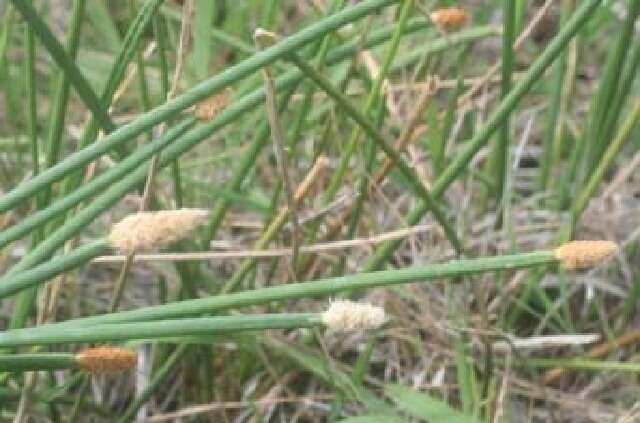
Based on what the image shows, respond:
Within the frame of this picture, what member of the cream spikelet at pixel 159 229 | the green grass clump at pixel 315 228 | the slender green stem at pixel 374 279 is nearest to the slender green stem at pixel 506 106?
the green grass clump at pixel 315 228

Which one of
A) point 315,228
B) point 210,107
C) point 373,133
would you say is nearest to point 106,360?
point 210,107

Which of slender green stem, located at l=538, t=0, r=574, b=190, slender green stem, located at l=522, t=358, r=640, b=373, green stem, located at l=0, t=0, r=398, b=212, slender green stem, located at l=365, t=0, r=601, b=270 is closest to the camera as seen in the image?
green stem, located at l=0, t=0, r=398, b=212

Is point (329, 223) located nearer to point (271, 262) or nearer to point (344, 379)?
point (271, 262)

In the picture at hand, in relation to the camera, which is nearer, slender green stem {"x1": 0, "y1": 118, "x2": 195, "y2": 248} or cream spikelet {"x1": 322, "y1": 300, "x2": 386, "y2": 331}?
cream spikelet {"x1": 322, "y1": 300, "x2": 386, "y2": 331}

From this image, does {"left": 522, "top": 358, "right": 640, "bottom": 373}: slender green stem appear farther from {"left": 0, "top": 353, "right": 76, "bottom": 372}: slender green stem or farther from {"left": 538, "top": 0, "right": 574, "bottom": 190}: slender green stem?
{"left": 0, "top": 353, "right": 76, "bottom": 372}: slender green stem

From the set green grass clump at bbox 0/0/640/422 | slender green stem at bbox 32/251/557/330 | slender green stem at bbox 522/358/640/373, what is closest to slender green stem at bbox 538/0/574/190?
green grass clump at bbox 0/0/640/422

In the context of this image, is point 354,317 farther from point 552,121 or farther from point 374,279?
point 552,121

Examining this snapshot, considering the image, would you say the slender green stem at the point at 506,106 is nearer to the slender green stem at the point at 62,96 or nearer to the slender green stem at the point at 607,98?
the slender green stem at the point at 607,98
